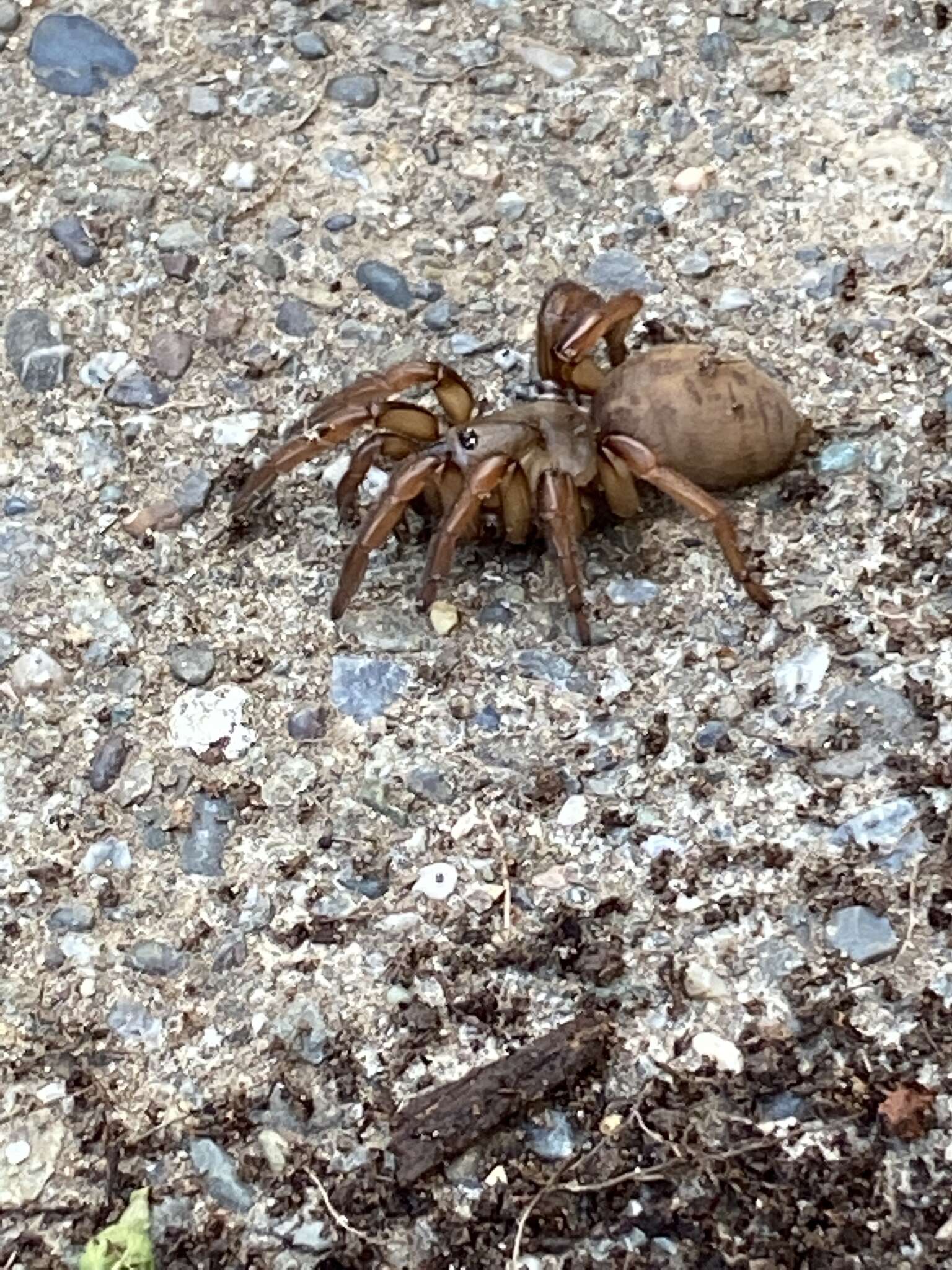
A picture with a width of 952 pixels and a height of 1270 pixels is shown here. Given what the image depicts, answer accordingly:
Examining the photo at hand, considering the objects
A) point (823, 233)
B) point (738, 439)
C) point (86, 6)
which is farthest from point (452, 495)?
point (86, 6)

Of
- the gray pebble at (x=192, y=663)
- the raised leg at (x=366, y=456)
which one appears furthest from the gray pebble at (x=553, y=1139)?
the raised leg at (x=366, y=456)

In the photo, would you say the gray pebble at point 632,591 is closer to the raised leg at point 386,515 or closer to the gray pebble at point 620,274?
the raised leg at point 386,515

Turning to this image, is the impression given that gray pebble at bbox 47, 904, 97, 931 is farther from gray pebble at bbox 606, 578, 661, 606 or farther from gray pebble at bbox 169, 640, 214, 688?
gray pebble at bbox 606, 578, 661, 606

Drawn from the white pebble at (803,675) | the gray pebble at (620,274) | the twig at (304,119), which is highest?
the twig at (304,119)

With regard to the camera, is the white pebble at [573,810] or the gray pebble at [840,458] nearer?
the white pebble at [573,810]

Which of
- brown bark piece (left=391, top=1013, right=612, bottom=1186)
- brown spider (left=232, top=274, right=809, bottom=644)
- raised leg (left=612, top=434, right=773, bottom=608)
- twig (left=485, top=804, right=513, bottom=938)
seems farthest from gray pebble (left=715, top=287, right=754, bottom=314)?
brown bark piece (left=391, top=1013, right=612, bottom=1186)

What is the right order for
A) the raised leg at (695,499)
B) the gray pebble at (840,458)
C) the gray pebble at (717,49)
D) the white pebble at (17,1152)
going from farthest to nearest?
the gray pebble at (717,49), the gray pebble at (840,458), the raised leg at (695,499), the white pebble at (17,1152)

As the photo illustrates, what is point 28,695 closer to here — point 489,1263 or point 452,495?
point 452,495
